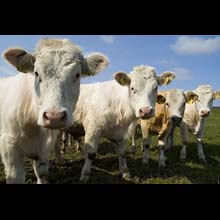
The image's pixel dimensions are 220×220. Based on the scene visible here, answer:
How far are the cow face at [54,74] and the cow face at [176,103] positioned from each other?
543 cm

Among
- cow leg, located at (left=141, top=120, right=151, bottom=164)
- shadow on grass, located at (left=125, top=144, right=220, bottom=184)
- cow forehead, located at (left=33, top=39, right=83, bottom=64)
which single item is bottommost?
shadow on grass, located at (left=125, top=144, right=220, bottom=184)

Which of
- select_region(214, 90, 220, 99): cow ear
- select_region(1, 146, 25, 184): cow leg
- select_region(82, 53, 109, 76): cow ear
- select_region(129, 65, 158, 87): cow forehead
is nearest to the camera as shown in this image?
select_region(1, 146, 25, 184): cow leg

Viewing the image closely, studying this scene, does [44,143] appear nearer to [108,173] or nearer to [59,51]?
[59,51]

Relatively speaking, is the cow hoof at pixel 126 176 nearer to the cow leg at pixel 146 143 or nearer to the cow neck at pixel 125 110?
the cow neck at pixel 125 110

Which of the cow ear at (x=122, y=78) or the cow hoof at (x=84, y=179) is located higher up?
the cow ear at (x=122, y=78)

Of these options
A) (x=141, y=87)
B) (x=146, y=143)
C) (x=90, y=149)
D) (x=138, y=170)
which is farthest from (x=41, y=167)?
(x=146, y=143)

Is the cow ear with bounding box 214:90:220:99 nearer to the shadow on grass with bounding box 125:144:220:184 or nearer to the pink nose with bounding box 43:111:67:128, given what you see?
the shadow on grass with bounding box 125:144:220:184

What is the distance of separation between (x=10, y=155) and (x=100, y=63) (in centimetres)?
201

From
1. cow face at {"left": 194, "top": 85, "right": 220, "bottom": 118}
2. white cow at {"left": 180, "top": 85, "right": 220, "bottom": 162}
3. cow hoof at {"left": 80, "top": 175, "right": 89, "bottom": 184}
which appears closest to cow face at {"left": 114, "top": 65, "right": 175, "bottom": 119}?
cow hoof at {"left": 80, "top": 175, "right": 89, "bottom": 184}

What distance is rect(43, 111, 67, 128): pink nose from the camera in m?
3.33

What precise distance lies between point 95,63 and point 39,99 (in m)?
1.31

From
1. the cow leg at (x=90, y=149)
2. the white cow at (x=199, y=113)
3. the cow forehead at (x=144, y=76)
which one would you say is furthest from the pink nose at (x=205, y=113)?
the cow leg at (x=90, y=149)

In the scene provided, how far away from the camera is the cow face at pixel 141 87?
670cm

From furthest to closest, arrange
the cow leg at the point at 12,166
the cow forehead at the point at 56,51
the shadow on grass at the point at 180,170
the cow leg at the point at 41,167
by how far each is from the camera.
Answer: the shadow on grass at the point at 180,170 → the cow leg at the point at 41,167 → the cow leg at the point at 12,166 → the cow forehead at the point at 56,51
